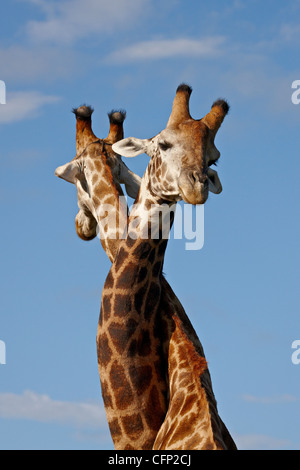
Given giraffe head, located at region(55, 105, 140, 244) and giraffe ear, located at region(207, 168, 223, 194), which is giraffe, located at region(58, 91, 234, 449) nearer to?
giraffe ear, located at region(207, 168, 223, 194)

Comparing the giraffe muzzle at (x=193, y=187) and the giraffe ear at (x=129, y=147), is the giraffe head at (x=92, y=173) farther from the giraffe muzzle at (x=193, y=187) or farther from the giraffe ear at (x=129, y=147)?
the giraffe muzzle at (x=193, y=187)

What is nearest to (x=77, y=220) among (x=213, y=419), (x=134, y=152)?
(x=134, y=152)

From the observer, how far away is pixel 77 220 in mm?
13023

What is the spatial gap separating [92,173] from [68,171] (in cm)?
38

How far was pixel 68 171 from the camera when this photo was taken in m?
12.6

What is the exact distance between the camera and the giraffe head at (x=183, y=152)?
9.76m

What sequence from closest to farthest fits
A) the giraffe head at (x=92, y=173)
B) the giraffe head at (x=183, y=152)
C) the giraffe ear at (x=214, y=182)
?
the giraffe head at (x=183, y=152)
the giraffe ear at (x=214, y=182)
the giraffe head at (x=92, y=173)

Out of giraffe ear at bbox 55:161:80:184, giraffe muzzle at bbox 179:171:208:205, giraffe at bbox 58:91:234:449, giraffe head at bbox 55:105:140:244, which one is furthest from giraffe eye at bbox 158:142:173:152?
giraffe ear at bbox 55:161:80:184

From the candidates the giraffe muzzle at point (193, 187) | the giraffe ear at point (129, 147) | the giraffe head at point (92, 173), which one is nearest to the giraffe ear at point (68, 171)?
the giraffe head at point (92, 173)

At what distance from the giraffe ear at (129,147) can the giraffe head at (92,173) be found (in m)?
1.26

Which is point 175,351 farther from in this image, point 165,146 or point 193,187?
point 165,146
